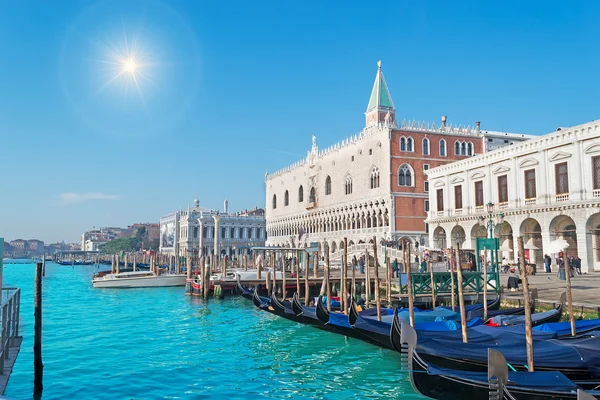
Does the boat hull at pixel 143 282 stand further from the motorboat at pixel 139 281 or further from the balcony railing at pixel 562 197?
the balcony railing at pixel 562 197

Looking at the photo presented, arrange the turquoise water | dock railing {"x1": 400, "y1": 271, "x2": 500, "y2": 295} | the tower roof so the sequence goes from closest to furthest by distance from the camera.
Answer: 1. the turquoise water
2. dock railing {"x1": 400, "y1": 271, "x2": 500, "y2": 295}
3. the tower roof

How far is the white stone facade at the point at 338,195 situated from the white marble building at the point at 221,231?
11.5 m

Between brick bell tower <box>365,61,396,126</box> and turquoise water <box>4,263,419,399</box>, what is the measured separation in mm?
24631

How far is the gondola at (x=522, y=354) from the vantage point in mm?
6398

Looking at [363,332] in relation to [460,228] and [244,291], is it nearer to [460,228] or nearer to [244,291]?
[244,291]

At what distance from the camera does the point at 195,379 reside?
8.22 metres

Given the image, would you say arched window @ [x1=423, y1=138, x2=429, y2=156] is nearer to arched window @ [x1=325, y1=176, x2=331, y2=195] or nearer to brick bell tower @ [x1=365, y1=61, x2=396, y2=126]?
brick bell tower @ [x1=365, y1=61, x2=396, y2=126]

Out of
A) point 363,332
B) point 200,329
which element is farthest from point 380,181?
point 363,332

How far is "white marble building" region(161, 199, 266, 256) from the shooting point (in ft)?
196

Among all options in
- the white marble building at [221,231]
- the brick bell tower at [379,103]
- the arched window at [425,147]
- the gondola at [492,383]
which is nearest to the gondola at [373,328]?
the gondola at [492,383]

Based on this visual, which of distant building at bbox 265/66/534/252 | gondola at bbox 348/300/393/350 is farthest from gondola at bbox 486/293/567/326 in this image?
distant building at bbox 265/66/534/252

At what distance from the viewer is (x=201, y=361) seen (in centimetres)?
945

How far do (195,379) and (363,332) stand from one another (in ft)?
10.5

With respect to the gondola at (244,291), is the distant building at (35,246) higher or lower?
higher
